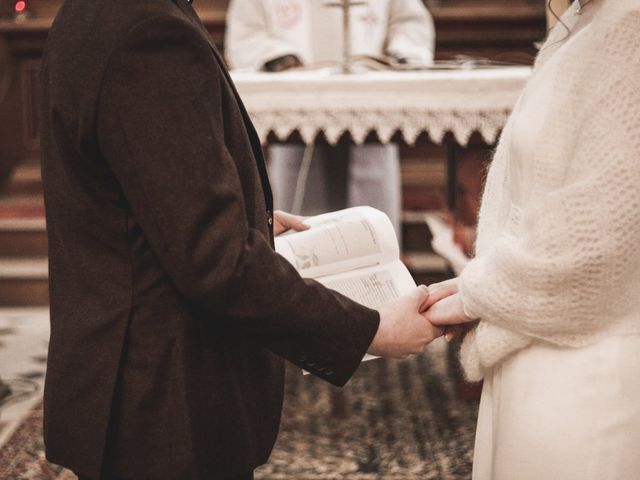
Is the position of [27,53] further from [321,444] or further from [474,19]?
[321,444]

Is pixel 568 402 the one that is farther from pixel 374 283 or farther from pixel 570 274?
pixel 374 283

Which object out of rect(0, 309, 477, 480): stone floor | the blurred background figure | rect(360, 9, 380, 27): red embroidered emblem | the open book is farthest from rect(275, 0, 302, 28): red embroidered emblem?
the open book

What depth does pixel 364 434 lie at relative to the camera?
3178 mm

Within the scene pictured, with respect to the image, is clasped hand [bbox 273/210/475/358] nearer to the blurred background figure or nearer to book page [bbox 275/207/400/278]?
book page [bbox 275/207/400/278]

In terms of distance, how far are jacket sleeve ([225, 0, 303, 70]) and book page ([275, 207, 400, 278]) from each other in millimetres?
2741

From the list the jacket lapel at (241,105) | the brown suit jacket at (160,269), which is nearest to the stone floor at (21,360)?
the brown suit jacket at (160,269)

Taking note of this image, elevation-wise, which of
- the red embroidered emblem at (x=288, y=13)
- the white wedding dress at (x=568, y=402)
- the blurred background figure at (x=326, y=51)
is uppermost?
the white wedding dress at (x=568, y=402)

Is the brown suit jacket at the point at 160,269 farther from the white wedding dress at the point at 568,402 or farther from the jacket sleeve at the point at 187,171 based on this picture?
the white wedding dress at the point at 568,402

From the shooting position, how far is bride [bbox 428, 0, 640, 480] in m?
1.18

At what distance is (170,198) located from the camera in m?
1.10

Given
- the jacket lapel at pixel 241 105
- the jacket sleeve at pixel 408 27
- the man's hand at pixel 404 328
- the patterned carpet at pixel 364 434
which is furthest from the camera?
the jacket sleeve at pixel 408 27

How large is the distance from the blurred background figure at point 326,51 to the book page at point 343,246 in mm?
2420

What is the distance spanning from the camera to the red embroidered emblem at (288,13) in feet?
14.3

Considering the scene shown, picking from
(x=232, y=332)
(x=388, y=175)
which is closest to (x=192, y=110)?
(x=232, y=332)
